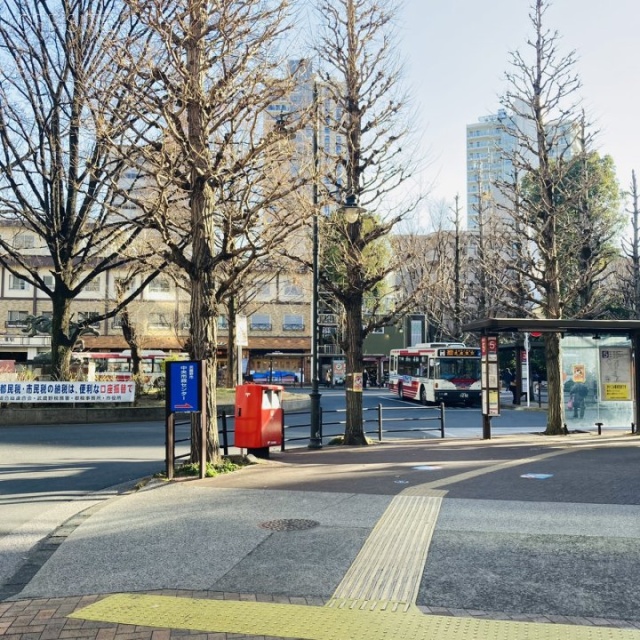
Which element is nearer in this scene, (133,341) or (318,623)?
(318,623)

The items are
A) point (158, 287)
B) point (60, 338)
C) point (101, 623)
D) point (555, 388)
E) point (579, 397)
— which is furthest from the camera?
point (158, 287)

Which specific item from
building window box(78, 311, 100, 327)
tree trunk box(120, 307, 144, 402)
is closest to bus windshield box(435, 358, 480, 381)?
tree trunk box(120, 307, 144, 402)

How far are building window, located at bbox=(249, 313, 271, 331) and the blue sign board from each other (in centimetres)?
5143

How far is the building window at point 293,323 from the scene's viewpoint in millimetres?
62312

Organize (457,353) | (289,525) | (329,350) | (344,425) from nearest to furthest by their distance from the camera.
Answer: (289,525)
(344,425)
(457,353)
(329,350)

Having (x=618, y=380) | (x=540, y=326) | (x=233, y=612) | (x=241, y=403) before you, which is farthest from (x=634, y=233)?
(x=233, y=612)

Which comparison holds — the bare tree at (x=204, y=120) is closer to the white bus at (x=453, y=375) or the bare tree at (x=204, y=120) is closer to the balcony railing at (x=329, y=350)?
the white bus at (x=453, y=375)

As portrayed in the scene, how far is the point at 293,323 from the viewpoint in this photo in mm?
62438

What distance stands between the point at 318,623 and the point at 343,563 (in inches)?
54.1

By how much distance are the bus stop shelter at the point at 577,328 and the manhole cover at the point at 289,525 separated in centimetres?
990

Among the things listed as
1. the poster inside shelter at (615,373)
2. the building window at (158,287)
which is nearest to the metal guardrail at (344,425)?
the poster inside shelter at (615,373)

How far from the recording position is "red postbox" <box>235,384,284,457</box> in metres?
12.6

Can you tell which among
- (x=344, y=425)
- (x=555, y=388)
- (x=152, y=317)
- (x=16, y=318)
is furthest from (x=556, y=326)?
(x=16, y=318)

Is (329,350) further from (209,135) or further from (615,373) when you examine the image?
(209,135)
